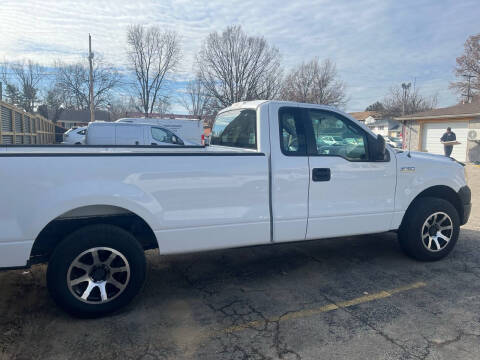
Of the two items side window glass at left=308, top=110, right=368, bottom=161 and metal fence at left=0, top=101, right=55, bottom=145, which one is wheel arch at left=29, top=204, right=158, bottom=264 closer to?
side window glass at left=308, top=110, right=368, bottom=161

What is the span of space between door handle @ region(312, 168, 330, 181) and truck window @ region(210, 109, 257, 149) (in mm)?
695

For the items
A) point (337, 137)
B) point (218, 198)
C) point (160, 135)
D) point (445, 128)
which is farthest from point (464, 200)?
point (445, 128)

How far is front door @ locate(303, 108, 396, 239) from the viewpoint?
12.8ft

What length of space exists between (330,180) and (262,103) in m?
1.12

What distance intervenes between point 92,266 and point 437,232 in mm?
4111

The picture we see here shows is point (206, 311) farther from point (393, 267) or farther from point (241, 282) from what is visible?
point (393, 267)

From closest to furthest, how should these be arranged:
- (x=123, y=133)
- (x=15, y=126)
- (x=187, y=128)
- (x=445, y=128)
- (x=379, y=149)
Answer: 1. (x=379, y=149)
2. (x=15, y=126)
3. (x=123, y=133)
4. (x=445, y=128)
5. (x=187, y=128)

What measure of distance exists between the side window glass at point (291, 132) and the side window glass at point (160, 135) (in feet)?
37.3

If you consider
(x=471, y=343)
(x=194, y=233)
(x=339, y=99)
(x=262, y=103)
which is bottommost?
(x=471, y=343)

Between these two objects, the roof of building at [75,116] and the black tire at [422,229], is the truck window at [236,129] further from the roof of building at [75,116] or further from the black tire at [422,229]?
the roof of building at [75,116]

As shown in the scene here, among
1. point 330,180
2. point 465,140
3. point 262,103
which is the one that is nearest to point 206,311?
point 330,180

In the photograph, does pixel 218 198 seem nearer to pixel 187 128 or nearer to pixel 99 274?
pixel 99 274

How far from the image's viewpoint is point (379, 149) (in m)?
4.13

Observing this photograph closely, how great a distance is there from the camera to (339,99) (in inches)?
1682
